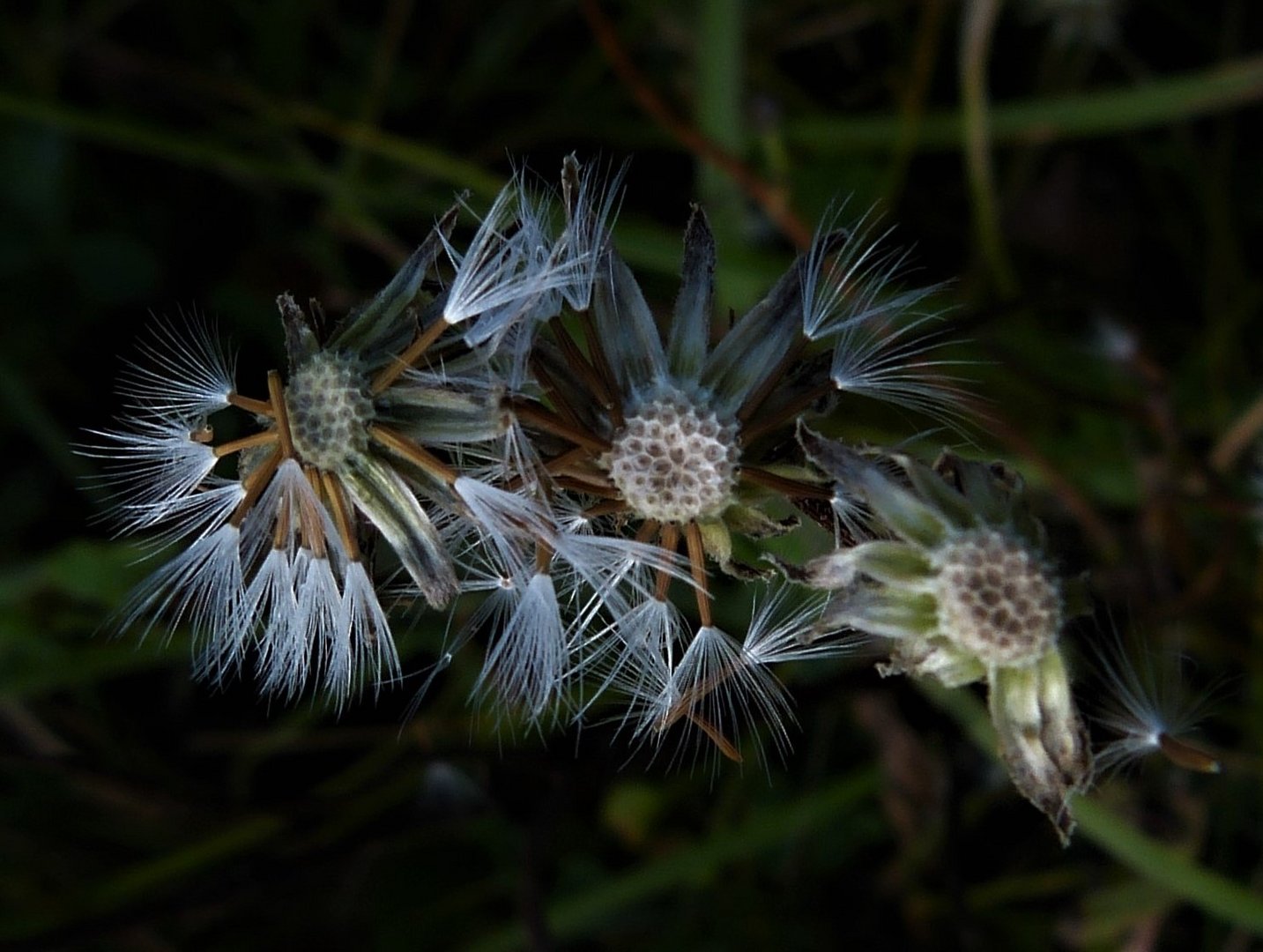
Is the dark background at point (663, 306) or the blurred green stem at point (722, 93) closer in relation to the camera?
the blurred green stem at point (722, 93)

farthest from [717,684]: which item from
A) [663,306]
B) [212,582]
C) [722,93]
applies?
[722,93]

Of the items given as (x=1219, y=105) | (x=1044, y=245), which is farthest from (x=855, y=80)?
(x=1219, y=105)

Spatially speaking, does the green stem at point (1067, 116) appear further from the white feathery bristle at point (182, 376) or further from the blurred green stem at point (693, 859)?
the white feathery bristle at point (182, 376)

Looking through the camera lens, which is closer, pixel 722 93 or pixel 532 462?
pixel 532 462

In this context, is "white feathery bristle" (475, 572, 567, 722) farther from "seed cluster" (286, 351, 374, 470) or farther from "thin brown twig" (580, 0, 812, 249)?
"thin brown twig" (580, 0, 812, 249)

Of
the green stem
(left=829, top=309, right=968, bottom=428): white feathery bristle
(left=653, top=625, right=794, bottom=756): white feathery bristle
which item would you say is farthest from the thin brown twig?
(left=653, top=625, right=794, bottom=756): white feathery bristle

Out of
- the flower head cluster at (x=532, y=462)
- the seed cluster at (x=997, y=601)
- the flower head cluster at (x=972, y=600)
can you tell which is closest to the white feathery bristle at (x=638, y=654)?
the flower head cluster at (x=532, y=462)

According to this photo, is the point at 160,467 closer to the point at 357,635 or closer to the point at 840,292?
the point at 357,635
